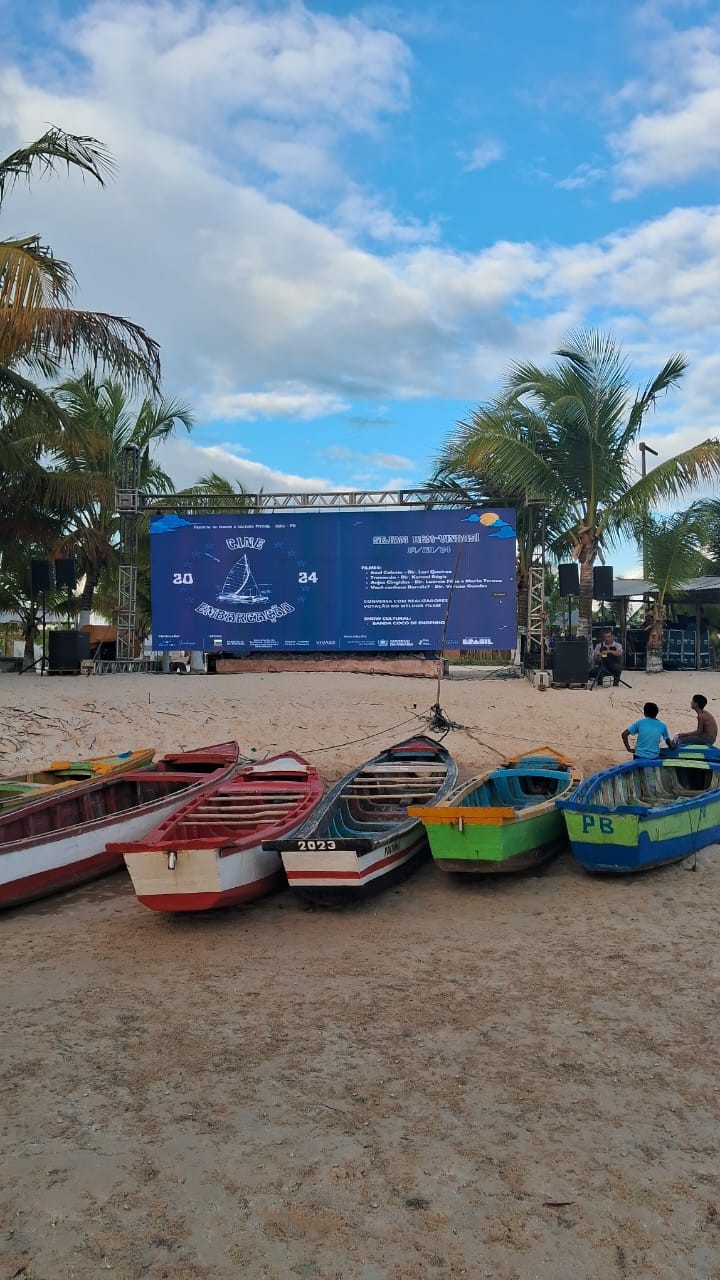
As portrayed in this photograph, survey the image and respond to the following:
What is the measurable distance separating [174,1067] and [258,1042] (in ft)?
1.65

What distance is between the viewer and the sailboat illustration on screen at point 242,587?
763 inches

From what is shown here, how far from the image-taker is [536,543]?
22.1 meters

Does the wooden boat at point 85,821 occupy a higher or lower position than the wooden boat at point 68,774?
lower

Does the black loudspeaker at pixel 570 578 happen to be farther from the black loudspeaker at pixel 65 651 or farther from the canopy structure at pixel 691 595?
the black loudspeaker at pixel 65 651

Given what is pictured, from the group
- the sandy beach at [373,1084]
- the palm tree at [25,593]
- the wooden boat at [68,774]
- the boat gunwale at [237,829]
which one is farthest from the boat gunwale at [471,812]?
the palm tree at [25,593]

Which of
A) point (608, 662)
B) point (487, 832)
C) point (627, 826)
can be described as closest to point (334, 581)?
point (608, 662)

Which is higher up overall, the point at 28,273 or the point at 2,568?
the point at 28,273

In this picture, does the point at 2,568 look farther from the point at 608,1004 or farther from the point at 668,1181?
the point at 668,1181

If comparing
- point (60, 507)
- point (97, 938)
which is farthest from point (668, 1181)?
point (60, 507)

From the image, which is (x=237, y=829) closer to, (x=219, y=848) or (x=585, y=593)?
(x=219, y=848)

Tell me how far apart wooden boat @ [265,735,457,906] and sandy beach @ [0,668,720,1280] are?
0.31 m

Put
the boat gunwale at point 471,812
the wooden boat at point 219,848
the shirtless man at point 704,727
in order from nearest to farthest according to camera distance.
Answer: the wooden boat at point 219,848, the boat gunwale at point 471,812, the shirtless man at point 704,727

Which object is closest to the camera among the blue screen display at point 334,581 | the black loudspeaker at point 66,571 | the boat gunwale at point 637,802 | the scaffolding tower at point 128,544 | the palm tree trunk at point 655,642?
the boat gunwale at point 637,802

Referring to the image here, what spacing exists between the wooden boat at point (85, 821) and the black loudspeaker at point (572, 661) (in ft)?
26.8
